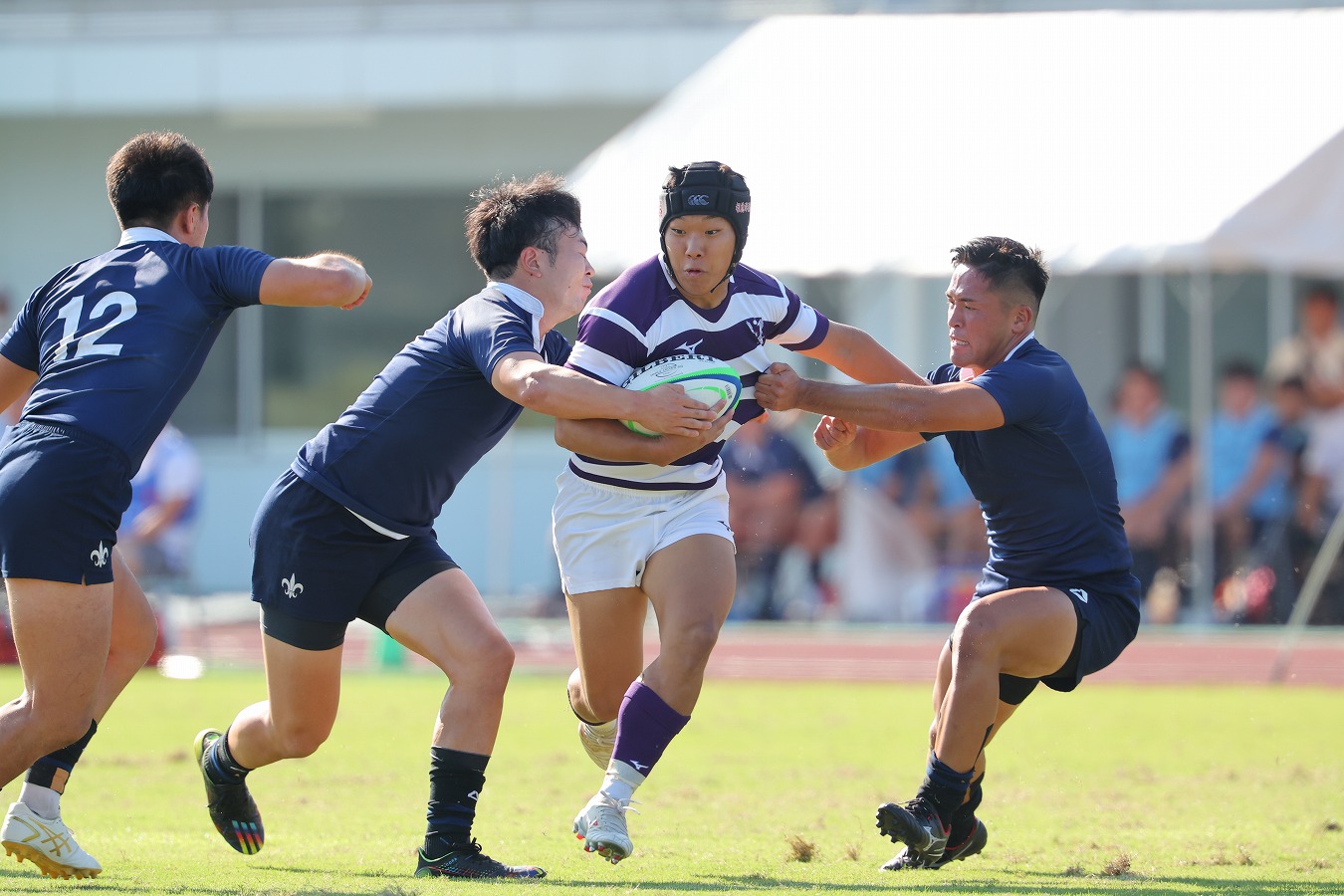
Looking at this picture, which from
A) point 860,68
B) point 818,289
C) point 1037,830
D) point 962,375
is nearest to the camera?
point 962,375

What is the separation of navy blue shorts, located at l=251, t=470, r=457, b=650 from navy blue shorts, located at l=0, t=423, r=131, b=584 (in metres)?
0.53

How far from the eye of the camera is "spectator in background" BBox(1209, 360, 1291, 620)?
1342 cm

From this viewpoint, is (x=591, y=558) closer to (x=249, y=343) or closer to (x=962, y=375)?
(x=962, y=375)

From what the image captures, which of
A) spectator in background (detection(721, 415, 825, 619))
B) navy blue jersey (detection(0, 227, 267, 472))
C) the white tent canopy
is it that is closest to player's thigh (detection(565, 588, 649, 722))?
navy blue jersey (detection(0, 227, 267, 472))

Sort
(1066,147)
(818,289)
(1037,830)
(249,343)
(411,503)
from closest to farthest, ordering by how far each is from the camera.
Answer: (411,503), (1037,830), (1066,147), (818,289), (249,343)

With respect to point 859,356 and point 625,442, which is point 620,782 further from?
point 859,356

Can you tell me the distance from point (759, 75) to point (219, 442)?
8.46 m

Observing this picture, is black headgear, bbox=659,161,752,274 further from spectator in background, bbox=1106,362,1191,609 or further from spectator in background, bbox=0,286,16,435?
spectator in background, bbox=1106,362,1191,609

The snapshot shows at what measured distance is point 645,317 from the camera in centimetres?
550

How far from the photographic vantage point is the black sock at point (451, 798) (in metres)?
5.14

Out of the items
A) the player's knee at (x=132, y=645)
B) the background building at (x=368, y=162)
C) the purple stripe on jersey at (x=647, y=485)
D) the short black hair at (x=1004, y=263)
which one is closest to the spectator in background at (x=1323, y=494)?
the background building at (x=368, y=162)

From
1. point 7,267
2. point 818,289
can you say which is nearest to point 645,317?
point 818,289

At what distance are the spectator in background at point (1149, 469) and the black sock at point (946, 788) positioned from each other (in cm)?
848

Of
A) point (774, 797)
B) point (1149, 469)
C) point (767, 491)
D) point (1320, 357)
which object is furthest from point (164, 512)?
point (1320, 357)
